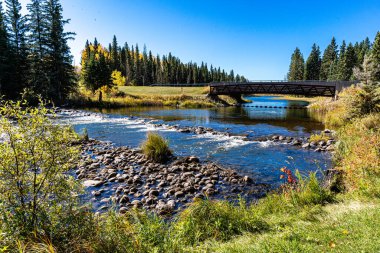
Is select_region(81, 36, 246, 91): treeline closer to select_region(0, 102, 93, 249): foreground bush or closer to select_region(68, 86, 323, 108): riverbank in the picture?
select_region(68, 86, 323, 108): riverbank

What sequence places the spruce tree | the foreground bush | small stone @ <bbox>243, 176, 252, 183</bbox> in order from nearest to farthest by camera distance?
the foreground bush
small stone @ <bbox>243, 176, 252, 183</bbox>
the spruce tree

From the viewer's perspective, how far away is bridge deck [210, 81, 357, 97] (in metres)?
43.2

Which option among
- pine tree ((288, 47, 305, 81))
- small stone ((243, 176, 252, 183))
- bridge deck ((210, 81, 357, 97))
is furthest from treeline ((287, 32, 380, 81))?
small stone ((243, 176, 252, 183))

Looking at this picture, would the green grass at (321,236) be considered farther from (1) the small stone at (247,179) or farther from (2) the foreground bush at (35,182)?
(1) the small stone at (247,179)

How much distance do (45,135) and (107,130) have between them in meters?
17.7

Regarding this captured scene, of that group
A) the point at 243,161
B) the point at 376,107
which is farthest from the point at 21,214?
the point at 376,107

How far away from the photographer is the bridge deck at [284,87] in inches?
1702

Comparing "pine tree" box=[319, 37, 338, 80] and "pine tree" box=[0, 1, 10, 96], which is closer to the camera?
"pine tree" box=[0, 1, 10, 96]

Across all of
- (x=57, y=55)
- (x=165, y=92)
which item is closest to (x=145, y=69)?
(x=165, y=92)

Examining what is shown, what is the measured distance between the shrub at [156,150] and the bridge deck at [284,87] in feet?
131

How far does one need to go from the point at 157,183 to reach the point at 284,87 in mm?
47719

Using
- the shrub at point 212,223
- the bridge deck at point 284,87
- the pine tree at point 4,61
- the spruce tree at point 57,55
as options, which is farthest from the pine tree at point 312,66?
the shrub at point 212,223

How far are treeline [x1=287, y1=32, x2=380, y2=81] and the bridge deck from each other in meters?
24.4

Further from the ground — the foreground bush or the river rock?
the foreground bush
